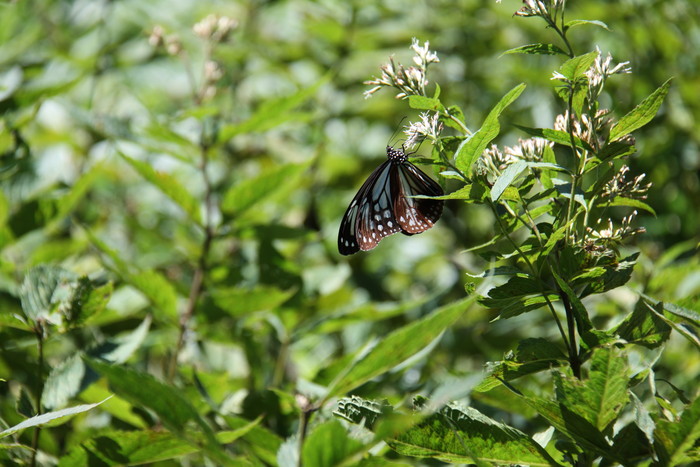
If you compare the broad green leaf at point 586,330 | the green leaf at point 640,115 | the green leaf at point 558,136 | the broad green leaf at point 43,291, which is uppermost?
the green leaf at point 640,115

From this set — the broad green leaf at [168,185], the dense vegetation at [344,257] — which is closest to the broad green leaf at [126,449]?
the dense vegetation at [344,257]

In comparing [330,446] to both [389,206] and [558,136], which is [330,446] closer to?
[558,136]

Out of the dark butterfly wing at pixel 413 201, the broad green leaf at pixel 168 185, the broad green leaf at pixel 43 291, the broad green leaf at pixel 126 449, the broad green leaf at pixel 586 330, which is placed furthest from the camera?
the broad green leaf at pixel 168 185

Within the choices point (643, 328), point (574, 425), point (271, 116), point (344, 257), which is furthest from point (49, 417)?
point (344, 257)

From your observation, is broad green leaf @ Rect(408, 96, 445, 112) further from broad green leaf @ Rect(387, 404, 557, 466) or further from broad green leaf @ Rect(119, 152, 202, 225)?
broad green leaf @ Rect(119, 152, 202, 225)

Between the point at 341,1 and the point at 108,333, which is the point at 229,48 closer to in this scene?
the point at 341,1

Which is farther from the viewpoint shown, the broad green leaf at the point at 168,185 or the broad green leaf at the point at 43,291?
the broad green leaf at the point at 168,185

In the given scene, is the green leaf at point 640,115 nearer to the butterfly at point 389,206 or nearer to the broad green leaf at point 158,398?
the butterfly at point 389,206
